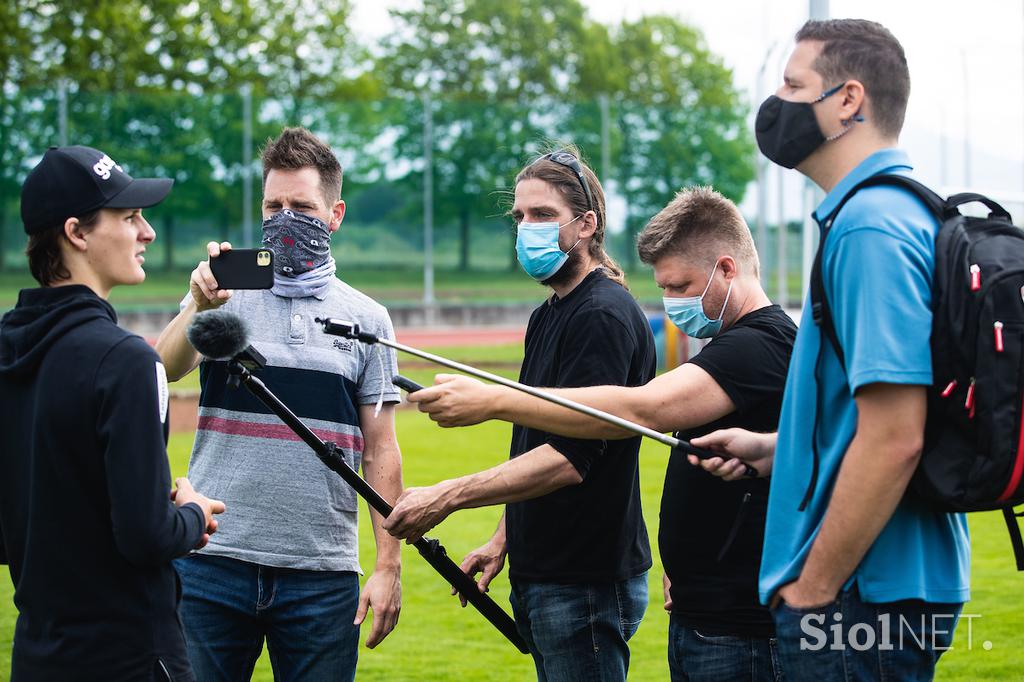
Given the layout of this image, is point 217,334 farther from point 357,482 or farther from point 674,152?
point 674,152

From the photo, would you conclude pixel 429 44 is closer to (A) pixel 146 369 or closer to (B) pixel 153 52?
(B) pixel 153 52

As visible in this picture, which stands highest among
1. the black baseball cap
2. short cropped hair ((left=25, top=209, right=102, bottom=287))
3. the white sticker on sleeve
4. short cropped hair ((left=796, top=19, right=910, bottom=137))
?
short cropped hair ((left=796, top=19, right=910, bottom=137))

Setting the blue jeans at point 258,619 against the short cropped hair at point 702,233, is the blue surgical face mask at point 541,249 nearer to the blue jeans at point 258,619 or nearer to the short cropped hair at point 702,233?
the short cropped hair at point 702,233

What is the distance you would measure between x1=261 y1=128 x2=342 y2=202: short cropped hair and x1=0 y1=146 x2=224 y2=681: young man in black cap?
1284mm

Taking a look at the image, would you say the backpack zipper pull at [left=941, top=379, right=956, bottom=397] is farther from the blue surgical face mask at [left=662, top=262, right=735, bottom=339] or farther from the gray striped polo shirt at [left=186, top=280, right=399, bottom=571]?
the gray striped polo shirt at [left=186, top=280, right=399, bottom=571]

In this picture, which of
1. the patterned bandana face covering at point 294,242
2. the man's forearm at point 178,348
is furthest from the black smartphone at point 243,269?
the patterned bandana face covering at point 294,242

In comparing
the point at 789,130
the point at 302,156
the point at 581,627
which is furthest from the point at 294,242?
the point at 789,130

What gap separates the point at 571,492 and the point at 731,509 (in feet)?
1.94

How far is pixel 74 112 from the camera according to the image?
30094 mm

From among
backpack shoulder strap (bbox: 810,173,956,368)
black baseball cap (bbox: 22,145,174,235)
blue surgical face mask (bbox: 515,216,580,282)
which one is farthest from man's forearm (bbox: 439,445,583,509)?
black baseball cap (bbox: 22,145,174,235)

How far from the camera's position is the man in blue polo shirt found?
2.66 m

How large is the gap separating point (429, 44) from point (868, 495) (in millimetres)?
60224

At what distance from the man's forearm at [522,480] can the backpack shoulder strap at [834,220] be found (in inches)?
47.4

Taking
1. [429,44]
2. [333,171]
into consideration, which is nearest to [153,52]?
[429,44]
